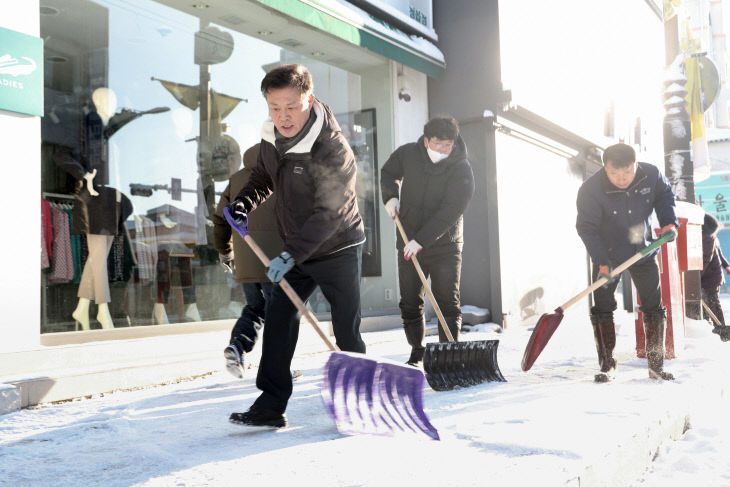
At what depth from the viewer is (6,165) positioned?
417cm

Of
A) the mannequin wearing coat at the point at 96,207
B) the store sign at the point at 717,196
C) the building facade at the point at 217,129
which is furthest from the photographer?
the store sign at the point at 717,196

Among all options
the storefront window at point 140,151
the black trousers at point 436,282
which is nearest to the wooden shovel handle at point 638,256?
the black trousers at point 436,282

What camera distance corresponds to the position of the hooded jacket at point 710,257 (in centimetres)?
740

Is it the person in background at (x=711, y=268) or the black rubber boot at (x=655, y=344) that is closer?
the black rubber boot at (x=655, y=344)

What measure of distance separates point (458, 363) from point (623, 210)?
158 cm

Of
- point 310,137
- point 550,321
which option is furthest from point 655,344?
point 310,137

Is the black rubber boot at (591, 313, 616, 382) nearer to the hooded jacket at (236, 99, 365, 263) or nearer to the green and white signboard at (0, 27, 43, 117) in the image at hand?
the hooded jacket at (236, 99, 365, 263)

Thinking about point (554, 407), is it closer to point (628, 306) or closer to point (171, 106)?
point (171, 106)

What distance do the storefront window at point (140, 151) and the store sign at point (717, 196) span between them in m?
24.0

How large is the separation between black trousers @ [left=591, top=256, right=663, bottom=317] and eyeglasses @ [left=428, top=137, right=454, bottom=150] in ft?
4.38

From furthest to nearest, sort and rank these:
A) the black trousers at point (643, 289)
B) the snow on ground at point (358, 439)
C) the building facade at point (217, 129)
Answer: the building facade at point (217, 129) < the black trousers at point (643, 289) < the snow on ground at point (358, 439)

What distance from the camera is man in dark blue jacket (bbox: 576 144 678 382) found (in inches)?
178

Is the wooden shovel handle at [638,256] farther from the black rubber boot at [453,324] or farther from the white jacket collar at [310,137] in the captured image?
the white jacket collar at [310,137]

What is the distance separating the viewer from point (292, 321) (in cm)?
303
